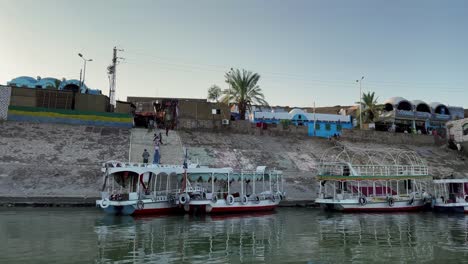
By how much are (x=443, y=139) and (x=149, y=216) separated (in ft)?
165

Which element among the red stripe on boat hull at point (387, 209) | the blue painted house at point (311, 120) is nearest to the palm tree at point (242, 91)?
the blue painted house at point (311, 120)

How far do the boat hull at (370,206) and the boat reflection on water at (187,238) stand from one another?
806 centimetres

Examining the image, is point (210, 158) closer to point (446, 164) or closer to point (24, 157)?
point (24, 157)

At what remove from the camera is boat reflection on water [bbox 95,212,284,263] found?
1325 cm

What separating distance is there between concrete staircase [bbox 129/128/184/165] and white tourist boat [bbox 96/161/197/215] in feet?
32.3

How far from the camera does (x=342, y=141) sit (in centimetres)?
5238

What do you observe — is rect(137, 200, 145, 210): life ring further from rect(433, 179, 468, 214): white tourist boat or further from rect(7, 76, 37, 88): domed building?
rect(7, 76, 37, 88): domed building

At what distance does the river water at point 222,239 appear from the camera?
43.1 ft

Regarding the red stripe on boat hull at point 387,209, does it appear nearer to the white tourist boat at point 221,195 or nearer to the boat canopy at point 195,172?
the white tourist boat at point 221,195

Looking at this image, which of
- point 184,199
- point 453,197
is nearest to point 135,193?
point 184,199

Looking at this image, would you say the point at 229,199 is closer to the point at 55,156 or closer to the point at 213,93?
the point at 55,156

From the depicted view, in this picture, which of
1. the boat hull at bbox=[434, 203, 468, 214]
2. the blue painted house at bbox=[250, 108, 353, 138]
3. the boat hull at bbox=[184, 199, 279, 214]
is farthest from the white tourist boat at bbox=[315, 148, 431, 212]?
the blue painted house at bbox=[250, 108, 353, 138]

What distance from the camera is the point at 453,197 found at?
Result: 30750 mm

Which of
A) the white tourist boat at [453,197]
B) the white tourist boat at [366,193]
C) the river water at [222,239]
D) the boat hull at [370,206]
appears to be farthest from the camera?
the white tourist boat at [366,193]
